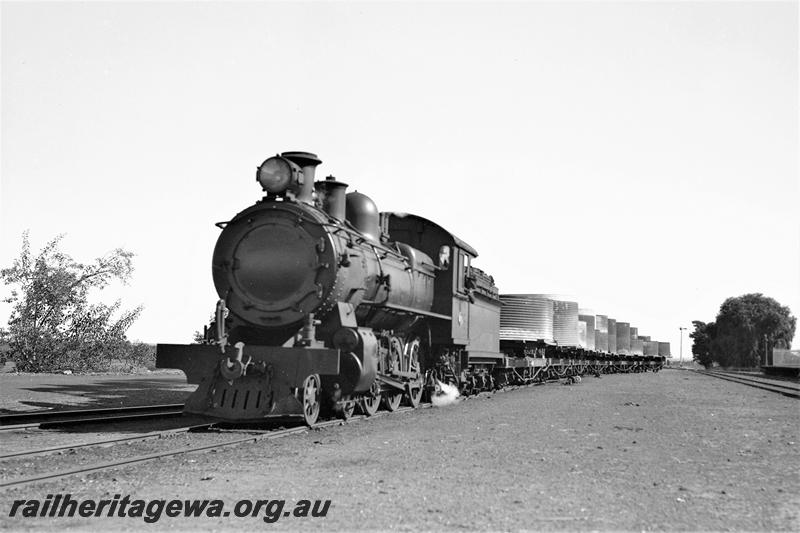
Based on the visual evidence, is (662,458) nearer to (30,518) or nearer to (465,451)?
(465,451)

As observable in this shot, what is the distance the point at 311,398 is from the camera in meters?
11.0

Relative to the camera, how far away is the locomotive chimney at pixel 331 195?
12617mm

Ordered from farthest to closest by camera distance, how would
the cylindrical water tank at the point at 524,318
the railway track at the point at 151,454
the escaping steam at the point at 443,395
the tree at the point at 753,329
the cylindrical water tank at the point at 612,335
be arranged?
the tree at the point at 753,329 → the cylindrical water tank at the point at 612,335 → the cylindrical water tank at the point at 524,318 → the escaping steam at the point at 443,395 → the railway track at the point at 151,454

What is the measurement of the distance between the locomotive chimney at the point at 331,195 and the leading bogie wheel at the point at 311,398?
2.95 m

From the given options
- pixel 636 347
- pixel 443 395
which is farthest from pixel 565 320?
pixel 636 347

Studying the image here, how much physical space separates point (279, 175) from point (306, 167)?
0.56 meters

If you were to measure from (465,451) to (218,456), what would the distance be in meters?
2.77

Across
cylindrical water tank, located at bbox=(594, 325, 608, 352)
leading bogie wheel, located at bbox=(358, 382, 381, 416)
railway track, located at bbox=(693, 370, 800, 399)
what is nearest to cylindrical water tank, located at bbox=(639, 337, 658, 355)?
cylindrical water tank, located at bbox=(594, 325, 608, 352)

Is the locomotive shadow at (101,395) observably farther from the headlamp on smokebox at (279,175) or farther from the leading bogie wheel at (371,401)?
the headlamp on smokebox at (279,175)

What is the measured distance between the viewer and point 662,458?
8.41 meters

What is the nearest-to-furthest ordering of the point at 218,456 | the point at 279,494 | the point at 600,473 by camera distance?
the point at 279,494 < the point at 600,473 < the point at 218,456

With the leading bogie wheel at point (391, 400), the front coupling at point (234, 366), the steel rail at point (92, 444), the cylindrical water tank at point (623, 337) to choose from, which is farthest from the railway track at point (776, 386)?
the steel rail at point (92, 444)

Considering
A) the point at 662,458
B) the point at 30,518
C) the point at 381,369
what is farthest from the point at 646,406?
the point at 30,518

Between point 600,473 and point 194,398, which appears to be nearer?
point 600,473
